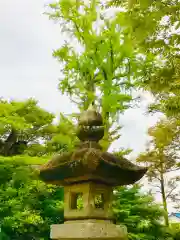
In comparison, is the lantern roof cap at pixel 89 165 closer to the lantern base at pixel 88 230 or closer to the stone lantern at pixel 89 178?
the stone lantern at pixel 89 178

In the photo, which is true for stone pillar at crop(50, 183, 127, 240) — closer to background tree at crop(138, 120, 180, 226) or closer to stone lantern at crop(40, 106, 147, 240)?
stone lantern at crop(40, 106, 147, 240)

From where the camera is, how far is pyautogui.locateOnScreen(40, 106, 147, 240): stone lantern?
15.7 feet

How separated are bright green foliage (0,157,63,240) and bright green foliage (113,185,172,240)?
2661 mm

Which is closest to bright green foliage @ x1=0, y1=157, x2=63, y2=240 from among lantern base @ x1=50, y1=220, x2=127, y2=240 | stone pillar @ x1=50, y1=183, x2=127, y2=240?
stone pillar @ x1=50, y1=183, x2=127, y2=240

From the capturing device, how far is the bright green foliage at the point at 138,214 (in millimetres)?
13805

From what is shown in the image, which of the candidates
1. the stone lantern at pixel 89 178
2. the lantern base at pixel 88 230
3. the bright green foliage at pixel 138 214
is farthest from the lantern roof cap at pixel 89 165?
the bright green foliage at pixel 138 214

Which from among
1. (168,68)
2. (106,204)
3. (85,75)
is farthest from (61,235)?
(85,75)

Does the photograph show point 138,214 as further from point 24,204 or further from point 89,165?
point 89,165

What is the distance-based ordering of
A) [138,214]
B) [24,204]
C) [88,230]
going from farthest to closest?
[138,214] → [24,204] → [88,230]

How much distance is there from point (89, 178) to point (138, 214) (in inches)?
407

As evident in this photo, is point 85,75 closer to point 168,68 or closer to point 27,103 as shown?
point 27,103

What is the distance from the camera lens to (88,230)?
4695mm

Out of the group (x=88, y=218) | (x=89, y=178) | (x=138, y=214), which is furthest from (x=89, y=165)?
(x=138, y=214)

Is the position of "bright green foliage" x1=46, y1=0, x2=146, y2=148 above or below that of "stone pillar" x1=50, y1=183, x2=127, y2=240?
above
